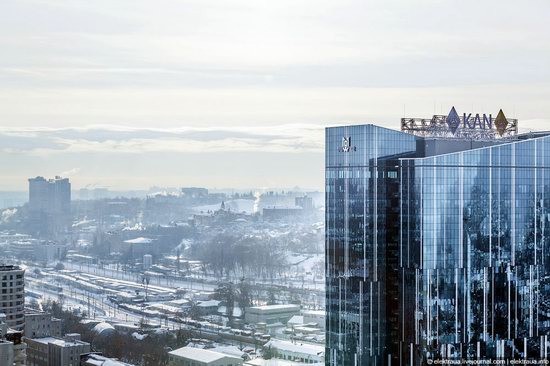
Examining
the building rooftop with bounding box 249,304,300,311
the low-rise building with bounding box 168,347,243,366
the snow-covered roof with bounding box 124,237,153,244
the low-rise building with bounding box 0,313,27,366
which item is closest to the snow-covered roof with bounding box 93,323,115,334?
the low-rise building with bounding box 168,347,243,366

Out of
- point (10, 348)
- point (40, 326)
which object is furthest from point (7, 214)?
point (10, 348)

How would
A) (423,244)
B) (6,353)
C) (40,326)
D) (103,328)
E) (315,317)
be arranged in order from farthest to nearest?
(315,317)
(103,328)
(40,326)
(423,244)
(6,353)

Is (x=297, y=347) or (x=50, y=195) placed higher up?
(x=50, y=195)

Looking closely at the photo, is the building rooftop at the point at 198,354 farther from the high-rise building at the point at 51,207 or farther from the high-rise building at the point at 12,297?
the high-rise building at the point at 51,207

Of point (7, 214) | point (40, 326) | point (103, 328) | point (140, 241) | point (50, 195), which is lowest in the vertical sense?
point (103, 328)

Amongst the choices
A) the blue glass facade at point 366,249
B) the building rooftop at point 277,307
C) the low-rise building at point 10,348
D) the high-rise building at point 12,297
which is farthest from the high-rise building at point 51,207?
the blue glass facade at point 366,249

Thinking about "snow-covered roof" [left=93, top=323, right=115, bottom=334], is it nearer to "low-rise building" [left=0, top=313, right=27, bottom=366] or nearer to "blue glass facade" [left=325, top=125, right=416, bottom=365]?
"low-rise building" [left=0, top=313, right=27, bottom=366]

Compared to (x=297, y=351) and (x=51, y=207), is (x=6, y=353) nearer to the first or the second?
(x=297, y=351)
